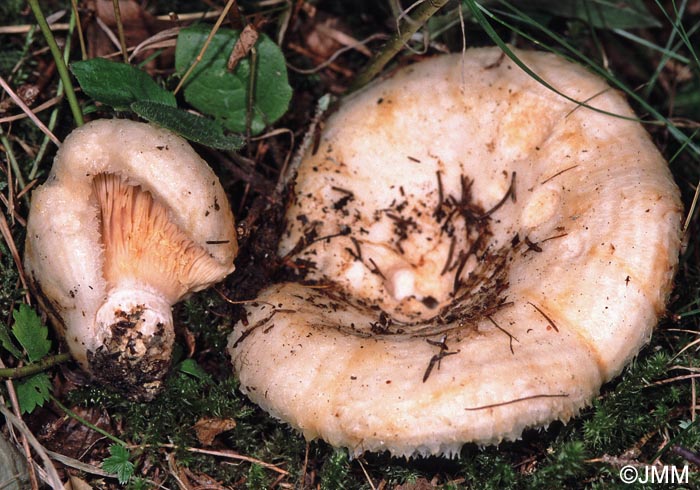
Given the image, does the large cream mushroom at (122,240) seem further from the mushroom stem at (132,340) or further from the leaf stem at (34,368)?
the leaf stem at (34,368)

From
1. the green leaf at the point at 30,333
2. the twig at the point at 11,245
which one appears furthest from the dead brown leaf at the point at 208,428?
the twig at the point at 11,245

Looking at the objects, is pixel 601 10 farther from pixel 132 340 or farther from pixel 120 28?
pixel 132 340

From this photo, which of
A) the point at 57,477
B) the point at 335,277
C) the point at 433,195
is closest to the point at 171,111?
the point at 335,277

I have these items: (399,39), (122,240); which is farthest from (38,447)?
(399,39)

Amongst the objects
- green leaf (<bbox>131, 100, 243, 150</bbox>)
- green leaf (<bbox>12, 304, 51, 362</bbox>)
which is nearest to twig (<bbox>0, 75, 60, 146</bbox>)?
green leaf (<bbox>131, 100, 243, 150</bbox>)

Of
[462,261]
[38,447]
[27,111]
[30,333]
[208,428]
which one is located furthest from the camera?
[462,261]

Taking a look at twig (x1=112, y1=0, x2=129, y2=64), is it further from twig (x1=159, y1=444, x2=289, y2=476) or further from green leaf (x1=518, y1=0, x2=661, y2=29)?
green leaf (x1=518, y1=0, x2=661, y2=29)

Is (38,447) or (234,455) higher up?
(38,447)

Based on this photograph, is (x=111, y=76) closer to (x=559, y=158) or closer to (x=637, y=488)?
(x=559, y=158)

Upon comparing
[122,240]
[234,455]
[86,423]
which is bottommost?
[234,455]
